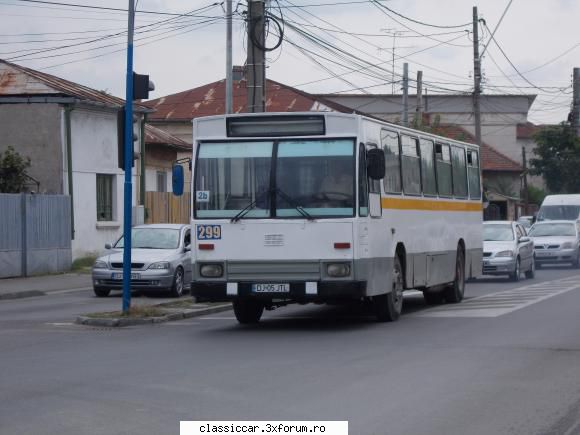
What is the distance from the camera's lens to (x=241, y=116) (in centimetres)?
1678

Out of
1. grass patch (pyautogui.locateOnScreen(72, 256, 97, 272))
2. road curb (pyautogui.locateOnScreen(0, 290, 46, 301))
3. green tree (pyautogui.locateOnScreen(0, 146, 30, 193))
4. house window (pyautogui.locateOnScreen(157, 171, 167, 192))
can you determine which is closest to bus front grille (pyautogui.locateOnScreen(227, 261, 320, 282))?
road curb (pyautogui.locateOnScreen(0, 290, 46, 301))

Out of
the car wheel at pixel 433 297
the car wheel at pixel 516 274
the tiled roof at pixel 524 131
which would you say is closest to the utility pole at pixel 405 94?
the car wheel at pixel 516 274

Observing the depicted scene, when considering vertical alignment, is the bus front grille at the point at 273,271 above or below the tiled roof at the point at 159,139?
below

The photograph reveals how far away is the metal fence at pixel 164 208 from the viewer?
4034 cm

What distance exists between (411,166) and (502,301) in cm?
480

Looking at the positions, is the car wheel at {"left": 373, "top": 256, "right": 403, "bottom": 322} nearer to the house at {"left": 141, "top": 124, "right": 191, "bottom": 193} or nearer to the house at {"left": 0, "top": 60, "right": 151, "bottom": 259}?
the house at {"left": 0, "top": 60, "right": 151, "bottom": 259}

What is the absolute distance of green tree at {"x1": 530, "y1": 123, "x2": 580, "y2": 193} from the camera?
235ft

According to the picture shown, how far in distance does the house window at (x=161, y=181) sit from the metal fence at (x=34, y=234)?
400 inches

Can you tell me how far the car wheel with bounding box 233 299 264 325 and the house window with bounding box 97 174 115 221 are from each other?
1955cm

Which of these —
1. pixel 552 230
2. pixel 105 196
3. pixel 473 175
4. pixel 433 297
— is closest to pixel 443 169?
pixel 433 297

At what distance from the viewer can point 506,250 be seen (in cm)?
3128

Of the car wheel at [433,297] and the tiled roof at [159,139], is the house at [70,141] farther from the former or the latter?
the car wheel at [433,297]

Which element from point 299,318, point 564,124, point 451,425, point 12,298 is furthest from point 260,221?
point 564,124

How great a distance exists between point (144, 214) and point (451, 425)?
2980cm
